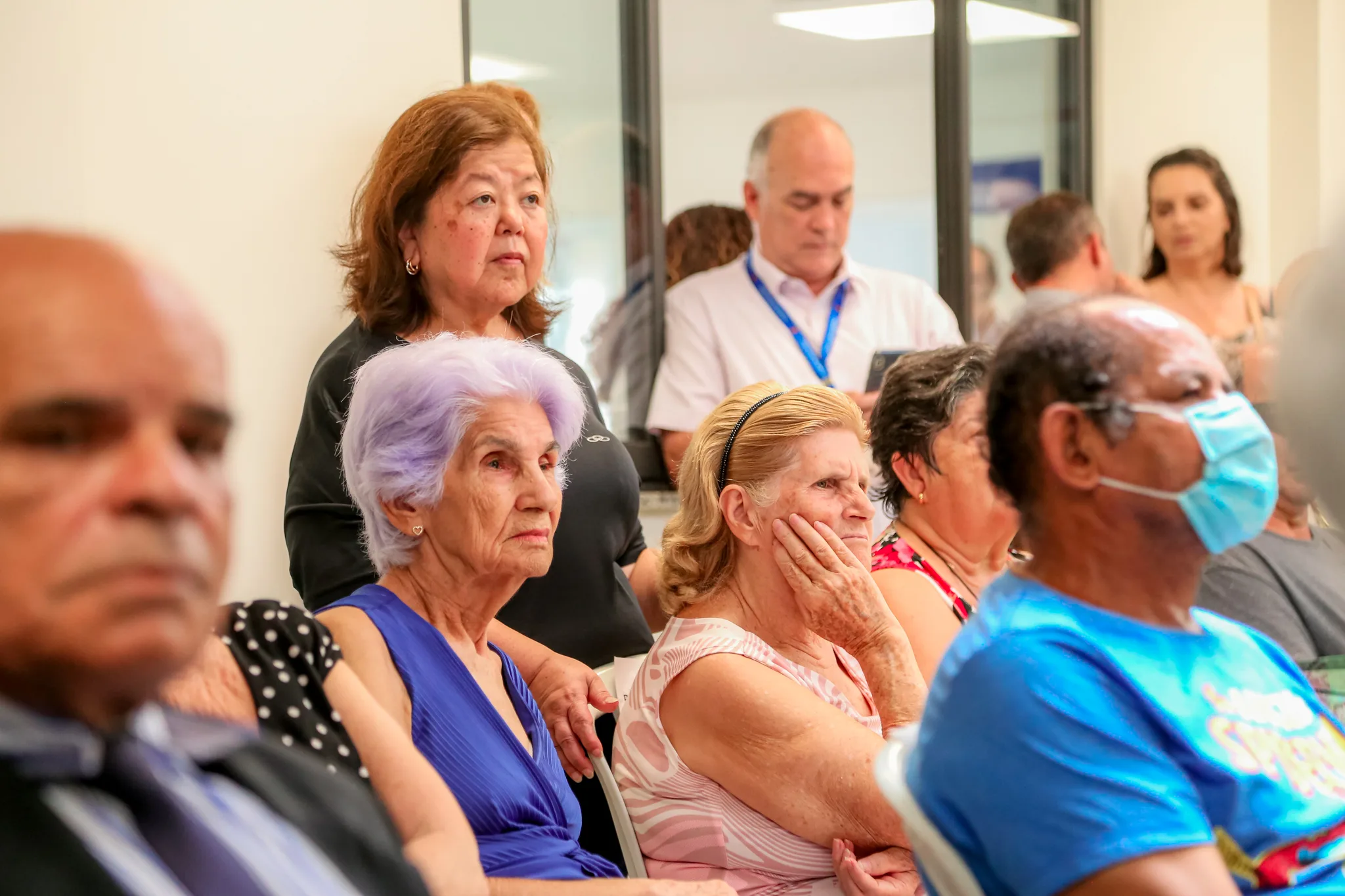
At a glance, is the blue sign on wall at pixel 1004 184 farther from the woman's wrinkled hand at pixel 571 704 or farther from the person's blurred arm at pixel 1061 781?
the person's blurred arm at pixel 1061 781

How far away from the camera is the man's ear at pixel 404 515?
2.03 metres

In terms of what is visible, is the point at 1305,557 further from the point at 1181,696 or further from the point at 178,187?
the point at 178,187

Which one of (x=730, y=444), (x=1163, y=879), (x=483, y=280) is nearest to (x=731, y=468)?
(x=730, y=444)

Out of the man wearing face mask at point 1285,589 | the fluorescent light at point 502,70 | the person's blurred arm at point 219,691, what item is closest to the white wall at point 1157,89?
the fluorescent light at point 502,70

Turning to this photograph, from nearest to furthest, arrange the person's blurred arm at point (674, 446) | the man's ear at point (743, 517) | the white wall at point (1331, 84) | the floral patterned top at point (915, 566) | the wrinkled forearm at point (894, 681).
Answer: the wrinkled forearm at point (894, 681) < the man's ear at point (743, 517) < the floral patterned top at point (915, 566) < the person's blurred arm at point (674, 446) < the white wall at point (1331, 84)

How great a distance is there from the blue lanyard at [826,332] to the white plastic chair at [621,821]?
2147 millimetres

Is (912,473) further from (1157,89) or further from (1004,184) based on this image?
(1157,89)

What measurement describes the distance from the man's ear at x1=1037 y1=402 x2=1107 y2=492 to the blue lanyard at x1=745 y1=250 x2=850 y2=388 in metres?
2.70

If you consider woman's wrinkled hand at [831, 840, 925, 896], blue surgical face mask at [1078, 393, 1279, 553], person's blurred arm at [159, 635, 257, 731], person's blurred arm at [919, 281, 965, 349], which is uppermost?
person's blurred arm at [919, 281, 965, 349]

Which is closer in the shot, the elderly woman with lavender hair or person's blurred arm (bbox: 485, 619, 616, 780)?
the elderly woman with lavender hair

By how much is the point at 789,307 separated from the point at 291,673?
305cm

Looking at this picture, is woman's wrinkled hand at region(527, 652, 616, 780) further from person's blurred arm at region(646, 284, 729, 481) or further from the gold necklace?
person's blurred arm at region(646, 284, 729, 481)

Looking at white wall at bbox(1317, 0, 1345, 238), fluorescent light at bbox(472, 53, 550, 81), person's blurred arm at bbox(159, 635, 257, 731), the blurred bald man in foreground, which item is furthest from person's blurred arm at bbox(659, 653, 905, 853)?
white wall at bbox(1317, 0, 1345, 238)

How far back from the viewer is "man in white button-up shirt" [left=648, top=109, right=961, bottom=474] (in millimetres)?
4199
